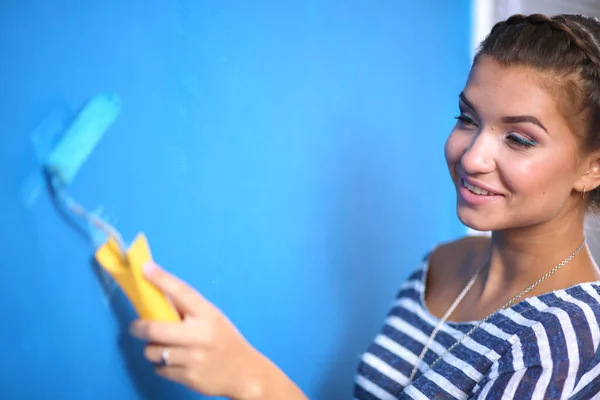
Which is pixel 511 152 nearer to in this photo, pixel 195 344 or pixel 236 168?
pixel 236 168

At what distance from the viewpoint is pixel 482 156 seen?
34.4 inches

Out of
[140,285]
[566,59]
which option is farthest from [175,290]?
[566,59]

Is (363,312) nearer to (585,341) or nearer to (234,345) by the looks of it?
(585,341)

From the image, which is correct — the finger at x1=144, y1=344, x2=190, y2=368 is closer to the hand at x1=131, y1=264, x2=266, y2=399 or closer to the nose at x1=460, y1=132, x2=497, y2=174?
the hand at x1=131, y1=264, x2=266, y2=399

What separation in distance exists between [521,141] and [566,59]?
120mm

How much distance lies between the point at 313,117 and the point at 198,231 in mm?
309

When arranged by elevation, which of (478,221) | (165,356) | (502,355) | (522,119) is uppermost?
(522,119)

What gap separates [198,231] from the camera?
0.85 m

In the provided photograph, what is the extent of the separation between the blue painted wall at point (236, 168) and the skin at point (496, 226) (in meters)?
0.15

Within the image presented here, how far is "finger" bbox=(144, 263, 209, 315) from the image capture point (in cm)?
61

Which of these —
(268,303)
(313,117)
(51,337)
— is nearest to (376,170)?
(313,117)

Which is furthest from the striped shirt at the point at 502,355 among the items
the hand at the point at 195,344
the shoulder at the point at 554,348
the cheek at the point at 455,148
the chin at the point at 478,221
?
the hand at the point at 195,344

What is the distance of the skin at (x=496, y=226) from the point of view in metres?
0.64

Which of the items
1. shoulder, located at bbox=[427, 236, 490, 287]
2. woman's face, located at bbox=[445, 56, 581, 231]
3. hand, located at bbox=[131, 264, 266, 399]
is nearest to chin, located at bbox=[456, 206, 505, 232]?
woman's face, located at bbox=[445, 56, 581, 231]
